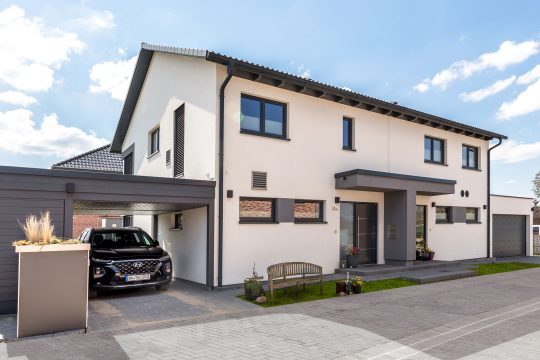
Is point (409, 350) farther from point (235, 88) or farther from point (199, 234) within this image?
point (235, 88)

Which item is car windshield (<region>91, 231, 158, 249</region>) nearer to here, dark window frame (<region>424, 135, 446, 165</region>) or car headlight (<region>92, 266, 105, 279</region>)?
car headlight (<region>92, 266, 105, 279</region>)

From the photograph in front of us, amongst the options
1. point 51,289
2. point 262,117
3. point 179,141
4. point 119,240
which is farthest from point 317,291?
point 179,141

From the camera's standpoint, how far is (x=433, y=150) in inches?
693

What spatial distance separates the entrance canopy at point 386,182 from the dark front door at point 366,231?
0.82m

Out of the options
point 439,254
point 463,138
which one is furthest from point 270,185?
point 463,138

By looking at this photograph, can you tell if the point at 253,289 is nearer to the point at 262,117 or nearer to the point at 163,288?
the point at 163,288

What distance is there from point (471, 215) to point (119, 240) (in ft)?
50.9

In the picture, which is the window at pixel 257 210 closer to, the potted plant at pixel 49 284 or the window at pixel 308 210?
the window at pixel 308 210

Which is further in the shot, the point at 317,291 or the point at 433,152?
the point at 433,152

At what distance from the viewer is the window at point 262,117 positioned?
466 inches

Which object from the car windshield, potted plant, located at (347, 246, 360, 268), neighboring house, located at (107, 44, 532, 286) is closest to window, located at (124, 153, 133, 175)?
neighboring house, located at (107, 44, 532, 286)

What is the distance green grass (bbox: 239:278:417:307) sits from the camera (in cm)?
964

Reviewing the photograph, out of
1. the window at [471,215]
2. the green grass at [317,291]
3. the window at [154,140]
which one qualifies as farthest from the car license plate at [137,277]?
the window at [471,215]

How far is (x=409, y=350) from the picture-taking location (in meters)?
6.09
